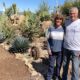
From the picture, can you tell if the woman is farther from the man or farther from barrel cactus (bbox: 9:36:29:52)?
barrel cactus (bbox: 9:36:29:52)

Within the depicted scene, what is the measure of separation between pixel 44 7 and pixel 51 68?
8.46m

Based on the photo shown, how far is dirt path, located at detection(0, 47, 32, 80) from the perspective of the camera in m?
8.46

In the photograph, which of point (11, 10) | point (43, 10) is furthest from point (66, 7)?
point (11, 10)

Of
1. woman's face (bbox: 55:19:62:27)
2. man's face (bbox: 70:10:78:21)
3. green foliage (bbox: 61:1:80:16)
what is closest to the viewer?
man's face (bbox: 70:10:78:21)

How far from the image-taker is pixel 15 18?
15.9 metres

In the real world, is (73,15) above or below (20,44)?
above

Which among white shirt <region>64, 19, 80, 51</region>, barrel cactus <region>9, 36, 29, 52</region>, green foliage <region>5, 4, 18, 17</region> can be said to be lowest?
barrel cactus <region>9, 36, 29, 52</region>

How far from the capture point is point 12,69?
9.02 metres

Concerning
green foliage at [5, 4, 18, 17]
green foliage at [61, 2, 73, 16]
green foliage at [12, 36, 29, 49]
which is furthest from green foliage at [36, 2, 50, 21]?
green foliage at [12, 36, 29, 49]

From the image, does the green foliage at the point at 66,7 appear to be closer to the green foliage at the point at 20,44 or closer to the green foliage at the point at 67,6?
the green foliage at the point at 67,6

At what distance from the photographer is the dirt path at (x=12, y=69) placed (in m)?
8.46

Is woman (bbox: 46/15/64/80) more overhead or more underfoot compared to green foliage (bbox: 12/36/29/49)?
more overhead

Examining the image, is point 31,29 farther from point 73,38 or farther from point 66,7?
point 73,38

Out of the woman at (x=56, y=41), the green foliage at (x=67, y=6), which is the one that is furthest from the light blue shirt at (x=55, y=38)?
the green foliage at (x=67, y=6)
